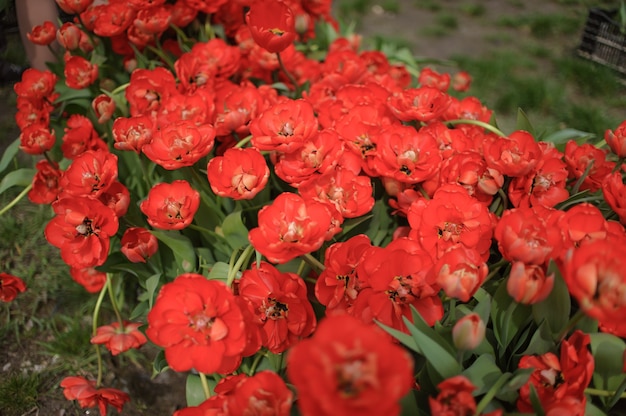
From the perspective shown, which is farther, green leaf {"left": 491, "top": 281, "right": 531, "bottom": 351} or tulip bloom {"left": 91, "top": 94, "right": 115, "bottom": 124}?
tulip bloom {"left": 91, "top": 94, "right": 115, "bottom": 124}

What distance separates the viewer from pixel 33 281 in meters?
1.76

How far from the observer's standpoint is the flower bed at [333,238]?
2.39ft

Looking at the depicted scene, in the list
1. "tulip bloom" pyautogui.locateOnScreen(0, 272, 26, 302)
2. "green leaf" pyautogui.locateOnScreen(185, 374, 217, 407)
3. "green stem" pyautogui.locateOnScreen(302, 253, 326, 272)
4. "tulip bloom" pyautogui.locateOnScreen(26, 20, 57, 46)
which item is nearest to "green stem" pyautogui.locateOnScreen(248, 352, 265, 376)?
"green leaf" pyautogui.locateOnScreen(185, 374, 217, 407)

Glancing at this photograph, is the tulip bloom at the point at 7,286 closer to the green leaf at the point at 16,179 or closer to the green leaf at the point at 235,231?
the green leaf at the point at 16,179

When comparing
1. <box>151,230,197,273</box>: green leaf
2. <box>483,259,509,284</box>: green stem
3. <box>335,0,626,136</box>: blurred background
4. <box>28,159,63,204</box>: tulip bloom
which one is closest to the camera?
<box>483,259,509,284</box>: green stem

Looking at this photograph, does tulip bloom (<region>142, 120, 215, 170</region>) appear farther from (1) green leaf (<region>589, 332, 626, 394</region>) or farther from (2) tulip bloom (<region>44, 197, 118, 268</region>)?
(1) green leaf (<region>589, 332, 626, 394</region>)

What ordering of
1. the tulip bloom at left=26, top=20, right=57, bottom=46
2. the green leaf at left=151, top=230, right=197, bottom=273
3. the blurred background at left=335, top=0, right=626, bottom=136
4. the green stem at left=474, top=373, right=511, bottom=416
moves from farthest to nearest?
1. the blurred background at left=335, top=0, right=626, bottom=136
2. the tulip bloom at left=26, top=20, right=57, bottom=46
3. the green leaf at left=151, top=230, right=197, bottom=273
4. the green stem at left=474, top=373, right=511, bottom=416

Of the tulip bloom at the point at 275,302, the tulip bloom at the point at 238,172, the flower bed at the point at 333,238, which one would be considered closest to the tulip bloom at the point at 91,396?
the flower bed at the point at 333,238

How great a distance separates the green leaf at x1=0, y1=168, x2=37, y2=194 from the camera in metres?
1.45

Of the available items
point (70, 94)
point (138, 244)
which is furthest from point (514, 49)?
point (138, 244)

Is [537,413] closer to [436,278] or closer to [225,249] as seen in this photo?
[436,278]

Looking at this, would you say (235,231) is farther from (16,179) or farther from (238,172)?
(16,179)

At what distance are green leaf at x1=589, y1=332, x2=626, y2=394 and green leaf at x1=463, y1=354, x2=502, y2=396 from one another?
0.16 meters

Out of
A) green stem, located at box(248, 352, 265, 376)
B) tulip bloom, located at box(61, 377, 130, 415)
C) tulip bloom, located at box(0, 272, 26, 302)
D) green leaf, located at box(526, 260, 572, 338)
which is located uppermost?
green leaf, located at box(526, 260, 572, 338)
